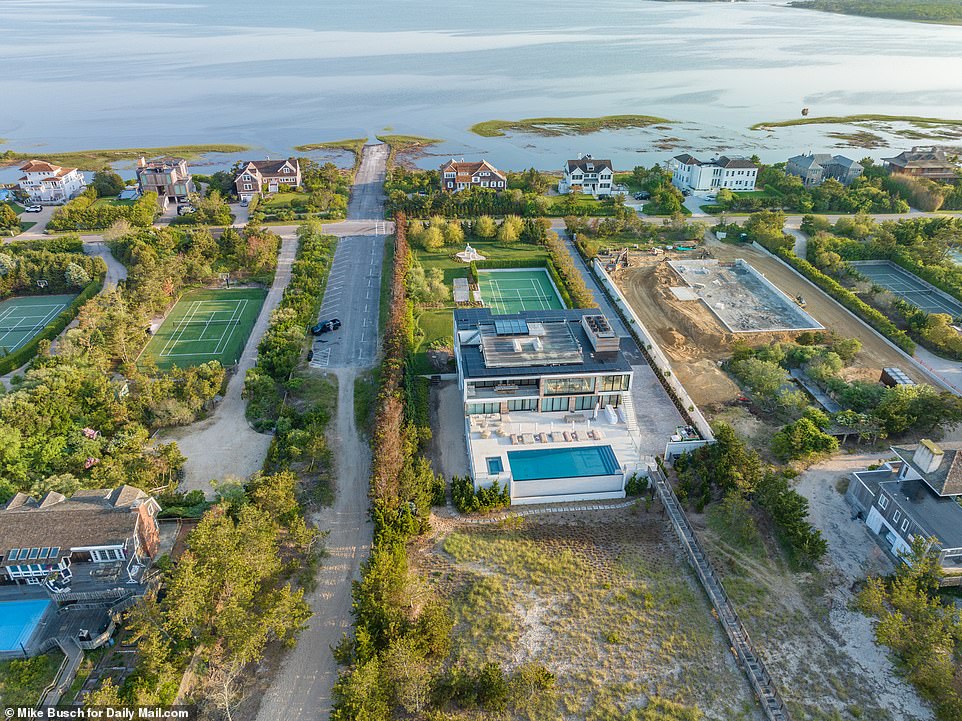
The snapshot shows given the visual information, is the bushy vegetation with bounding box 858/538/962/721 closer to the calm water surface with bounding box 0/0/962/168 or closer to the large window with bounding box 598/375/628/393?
the large window with bounding box 598/375/628/393

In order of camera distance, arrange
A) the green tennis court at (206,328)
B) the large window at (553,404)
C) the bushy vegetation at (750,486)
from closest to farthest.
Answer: the bushy vegetation at (750,486)
the large window at (553,404)
the green tennis court at (206,328)

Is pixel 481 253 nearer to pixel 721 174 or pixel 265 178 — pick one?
pixel 265 178

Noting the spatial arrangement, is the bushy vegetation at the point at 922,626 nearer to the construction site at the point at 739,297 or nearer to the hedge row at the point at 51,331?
the construction site at the point at 739,297

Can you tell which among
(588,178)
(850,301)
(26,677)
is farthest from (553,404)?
(588,178)

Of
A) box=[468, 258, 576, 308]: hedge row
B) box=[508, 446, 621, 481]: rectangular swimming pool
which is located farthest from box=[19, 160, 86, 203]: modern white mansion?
box=[508, 446, 621, 481]: rectangular swimming pool

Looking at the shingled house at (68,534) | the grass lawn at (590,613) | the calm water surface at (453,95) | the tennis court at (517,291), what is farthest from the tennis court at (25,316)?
the calm water surface at (453,95)

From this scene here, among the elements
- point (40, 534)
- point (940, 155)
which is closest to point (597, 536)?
point (40, 534)

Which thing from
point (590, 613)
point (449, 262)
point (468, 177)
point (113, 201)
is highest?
point (468, 177)
